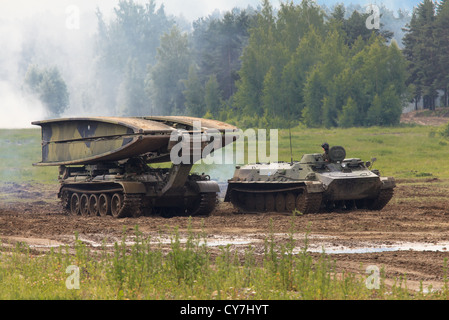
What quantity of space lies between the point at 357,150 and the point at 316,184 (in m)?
21.1

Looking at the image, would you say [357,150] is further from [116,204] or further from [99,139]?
[99,139]

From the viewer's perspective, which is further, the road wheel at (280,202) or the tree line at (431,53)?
the tree line at (431,53)

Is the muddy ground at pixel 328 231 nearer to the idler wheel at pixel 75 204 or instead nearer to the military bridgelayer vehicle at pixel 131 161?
the idler wheel at pixel 75 204

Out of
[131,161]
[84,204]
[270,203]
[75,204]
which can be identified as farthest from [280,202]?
[75,204]

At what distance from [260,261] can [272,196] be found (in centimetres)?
1025

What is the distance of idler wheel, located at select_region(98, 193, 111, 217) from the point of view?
21925 millimetres

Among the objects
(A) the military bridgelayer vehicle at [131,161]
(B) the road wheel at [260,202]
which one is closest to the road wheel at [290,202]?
(B) the road wheel at [260,202]

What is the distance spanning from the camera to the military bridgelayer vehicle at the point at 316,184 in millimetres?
21234

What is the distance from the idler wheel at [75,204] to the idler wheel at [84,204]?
4.6 inches

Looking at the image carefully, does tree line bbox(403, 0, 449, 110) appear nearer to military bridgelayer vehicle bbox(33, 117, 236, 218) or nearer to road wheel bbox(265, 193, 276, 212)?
road wheel bbox(265, 193, 276, 212)

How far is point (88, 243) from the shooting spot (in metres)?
15.5

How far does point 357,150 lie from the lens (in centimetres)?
4150

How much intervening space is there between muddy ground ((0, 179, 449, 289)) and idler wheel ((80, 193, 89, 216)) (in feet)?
1.93
